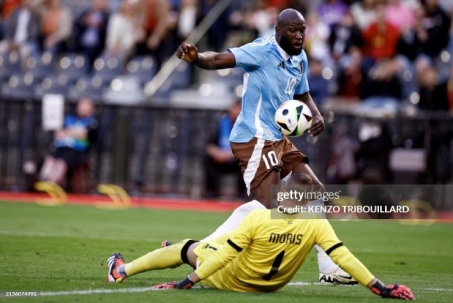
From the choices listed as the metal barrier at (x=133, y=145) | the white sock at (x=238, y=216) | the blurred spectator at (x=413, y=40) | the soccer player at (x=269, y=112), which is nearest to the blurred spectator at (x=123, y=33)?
the metal barrier at (x=133, y=145)

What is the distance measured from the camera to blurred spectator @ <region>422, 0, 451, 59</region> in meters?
22.7

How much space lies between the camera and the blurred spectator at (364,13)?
23.6 m

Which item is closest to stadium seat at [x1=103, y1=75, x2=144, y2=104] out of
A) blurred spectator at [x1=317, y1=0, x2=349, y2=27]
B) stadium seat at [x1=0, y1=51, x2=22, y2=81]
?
stadium seat at [x1=0, y1=51, x2=22, y2=81]

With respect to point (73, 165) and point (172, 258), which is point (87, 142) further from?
point (172, 258)

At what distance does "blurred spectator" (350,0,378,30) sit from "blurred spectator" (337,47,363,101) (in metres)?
0.73

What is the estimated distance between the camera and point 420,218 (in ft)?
67.1

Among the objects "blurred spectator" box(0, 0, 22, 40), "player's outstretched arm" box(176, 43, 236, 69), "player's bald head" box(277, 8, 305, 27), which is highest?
"blurred spectator" box(0, 0, 22, 40)

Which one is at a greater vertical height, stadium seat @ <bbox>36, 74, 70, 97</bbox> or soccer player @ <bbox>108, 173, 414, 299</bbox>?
stadium seat @ <bbox>36, 74, 70, 97</bbox>

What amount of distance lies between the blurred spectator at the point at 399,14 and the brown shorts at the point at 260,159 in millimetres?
12501

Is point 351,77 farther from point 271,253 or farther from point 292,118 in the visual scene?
point 271,253

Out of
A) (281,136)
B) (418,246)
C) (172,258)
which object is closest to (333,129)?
(418,246)

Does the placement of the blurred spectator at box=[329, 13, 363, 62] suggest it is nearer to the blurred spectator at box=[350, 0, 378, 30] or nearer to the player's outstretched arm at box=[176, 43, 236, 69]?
the blurred spectator at box=[350, 0, 378, 30]

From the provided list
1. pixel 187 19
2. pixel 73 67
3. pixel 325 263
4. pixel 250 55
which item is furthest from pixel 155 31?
pixel 325 263

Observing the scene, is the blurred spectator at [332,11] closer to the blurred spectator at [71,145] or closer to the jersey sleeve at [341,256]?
the blurred spectator at [71,145]
